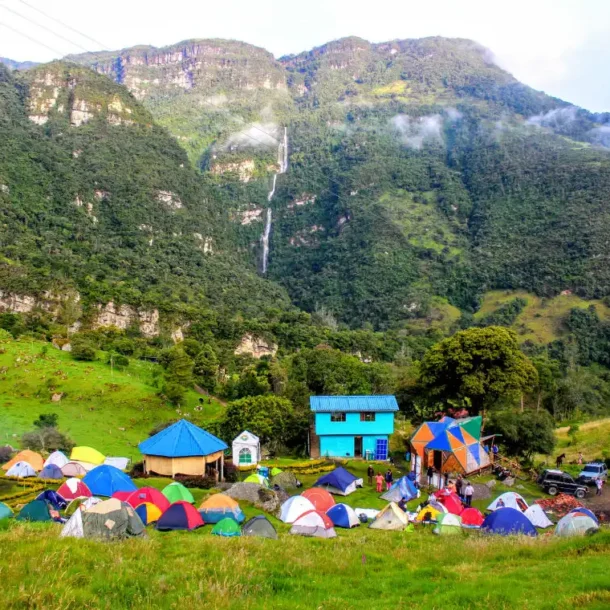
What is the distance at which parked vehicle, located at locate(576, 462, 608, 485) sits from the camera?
2433 centimetres

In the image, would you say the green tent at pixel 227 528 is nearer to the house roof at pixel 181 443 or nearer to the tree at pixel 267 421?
the house roof at pixel 181 443

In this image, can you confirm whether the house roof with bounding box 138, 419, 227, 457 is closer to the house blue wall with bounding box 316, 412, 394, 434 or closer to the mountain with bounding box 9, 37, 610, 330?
the house blue wall with bounding box 316, 412, 394, 434

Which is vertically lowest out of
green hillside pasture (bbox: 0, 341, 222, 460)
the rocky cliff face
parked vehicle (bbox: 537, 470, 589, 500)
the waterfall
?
green hillside pasture (bbox: 0, 341, 222, 460)

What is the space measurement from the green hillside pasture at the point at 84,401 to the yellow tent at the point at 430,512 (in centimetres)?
1820

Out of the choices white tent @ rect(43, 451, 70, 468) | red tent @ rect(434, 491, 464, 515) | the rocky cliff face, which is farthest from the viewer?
the rocky cliff face

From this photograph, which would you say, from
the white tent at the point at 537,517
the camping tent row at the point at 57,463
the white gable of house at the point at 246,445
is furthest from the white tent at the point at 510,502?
the camping tent row at the point at 57,463

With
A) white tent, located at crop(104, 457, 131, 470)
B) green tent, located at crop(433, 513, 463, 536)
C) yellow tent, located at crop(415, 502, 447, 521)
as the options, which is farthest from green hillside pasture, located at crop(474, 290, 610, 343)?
green tent, located at crop(433, 513, 463, 536)

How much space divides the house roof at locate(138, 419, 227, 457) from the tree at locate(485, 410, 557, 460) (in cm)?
1489

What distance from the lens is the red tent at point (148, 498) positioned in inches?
716

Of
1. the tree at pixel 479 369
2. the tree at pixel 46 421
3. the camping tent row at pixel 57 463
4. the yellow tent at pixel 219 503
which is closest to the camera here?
the yellow tent at pixel 219 503

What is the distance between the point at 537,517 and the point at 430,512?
3.53m

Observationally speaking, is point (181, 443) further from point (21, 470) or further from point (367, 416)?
point (367, 416)

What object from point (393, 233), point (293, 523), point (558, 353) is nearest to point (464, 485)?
point (293, 523)

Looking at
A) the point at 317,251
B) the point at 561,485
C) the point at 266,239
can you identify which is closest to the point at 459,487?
the point at 561,485
